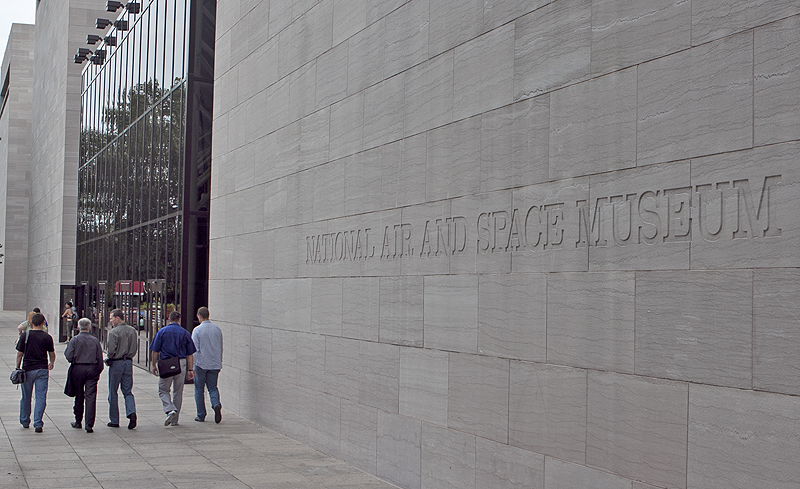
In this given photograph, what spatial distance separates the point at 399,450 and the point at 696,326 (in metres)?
4.42

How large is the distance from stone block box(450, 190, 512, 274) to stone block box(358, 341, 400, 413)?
5.19 feet

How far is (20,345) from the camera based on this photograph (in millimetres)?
13320

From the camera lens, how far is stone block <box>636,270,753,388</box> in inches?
210

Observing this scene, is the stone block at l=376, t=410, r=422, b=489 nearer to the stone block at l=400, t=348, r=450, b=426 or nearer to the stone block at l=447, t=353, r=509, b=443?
the stone block at l=400, t=348, r=450, b=426

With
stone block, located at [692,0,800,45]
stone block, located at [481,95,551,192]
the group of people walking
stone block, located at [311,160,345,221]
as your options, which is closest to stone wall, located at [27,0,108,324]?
the group of people walking

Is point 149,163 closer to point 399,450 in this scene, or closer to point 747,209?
point 399,450

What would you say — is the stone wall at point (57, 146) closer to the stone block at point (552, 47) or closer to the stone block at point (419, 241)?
the stone block at point (419, 241)

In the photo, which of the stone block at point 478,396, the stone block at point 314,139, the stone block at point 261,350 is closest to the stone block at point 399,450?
the stone block at point 478,396

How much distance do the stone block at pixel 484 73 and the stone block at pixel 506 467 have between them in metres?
2.99

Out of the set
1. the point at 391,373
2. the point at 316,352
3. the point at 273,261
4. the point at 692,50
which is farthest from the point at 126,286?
the point at 692,50

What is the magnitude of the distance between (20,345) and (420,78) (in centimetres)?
800

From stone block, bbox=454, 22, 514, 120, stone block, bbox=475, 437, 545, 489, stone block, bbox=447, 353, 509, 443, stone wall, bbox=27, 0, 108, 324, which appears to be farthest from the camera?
stone wall, bbox=27, 0, 108, 324

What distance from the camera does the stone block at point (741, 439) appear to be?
5.00 meters

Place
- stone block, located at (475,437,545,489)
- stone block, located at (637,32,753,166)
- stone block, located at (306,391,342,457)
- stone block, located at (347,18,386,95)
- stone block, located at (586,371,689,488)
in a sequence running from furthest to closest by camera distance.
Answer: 1. stone block, located at (306,391,342,457)
2. stone block, located at (347,18,386,95)
3. stone block, located at (475,437,545,489)
4. stone block, located at (586,371,689,488)
5. stone block, located at (637,32,753,166)
